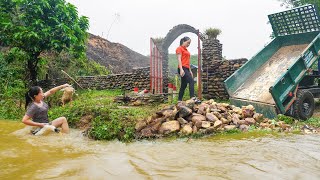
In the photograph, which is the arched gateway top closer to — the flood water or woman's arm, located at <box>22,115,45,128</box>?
the flood water

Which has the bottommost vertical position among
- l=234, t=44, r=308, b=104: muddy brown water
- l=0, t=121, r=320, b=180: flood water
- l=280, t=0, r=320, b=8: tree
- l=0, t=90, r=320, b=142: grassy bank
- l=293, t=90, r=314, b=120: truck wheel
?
l=0, t=121, r=320, b=180: flood water

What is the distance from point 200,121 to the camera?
17.2 ft

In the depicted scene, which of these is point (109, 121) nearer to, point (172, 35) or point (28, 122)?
point (28, 122)

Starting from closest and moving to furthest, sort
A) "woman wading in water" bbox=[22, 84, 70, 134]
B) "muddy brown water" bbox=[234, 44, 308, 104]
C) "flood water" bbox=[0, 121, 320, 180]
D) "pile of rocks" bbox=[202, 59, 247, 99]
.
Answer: "flood water" bbox=[0, 121, 320, 180] < "woman wading in water" bbox=[22, 84, 70, 134] < "muddy brown water" bbox=[234, 44, 308, 104] < "pile of rocks" bbox=[202, 59, 247, 99]

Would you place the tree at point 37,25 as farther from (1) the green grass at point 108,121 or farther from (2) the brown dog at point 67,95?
(1) the green grass at point 108,121

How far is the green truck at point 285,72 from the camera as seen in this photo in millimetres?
6430

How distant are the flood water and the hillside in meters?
16.9

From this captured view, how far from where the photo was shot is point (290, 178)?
106 inches

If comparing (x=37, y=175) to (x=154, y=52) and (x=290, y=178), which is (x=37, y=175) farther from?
(x=154, y=52)

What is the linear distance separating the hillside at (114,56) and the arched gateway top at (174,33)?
8.42 meters

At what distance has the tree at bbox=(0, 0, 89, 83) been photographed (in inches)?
389

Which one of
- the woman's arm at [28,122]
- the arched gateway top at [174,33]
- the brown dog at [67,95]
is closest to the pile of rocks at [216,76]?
the arched gateway top at [174,33]

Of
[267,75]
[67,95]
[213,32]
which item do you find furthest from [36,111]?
[213,32]

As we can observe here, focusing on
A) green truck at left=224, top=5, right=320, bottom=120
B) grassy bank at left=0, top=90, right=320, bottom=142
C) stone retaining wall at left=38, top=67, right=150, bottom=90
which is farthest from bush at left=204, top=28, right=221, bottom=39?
grassy bank at left=0, top=90, right=320, bottom=142
